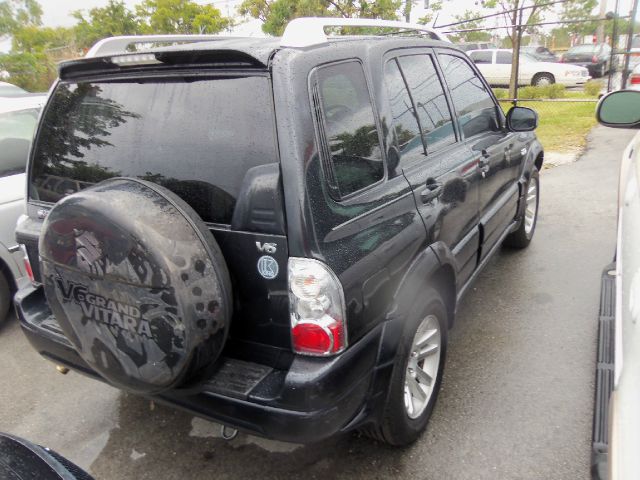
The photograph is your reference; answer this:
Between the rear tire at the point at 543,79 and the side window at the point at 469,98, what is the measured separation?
16831 mm

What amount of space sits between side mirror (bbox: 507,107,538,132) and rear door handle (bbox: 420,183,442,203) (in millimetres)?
1670

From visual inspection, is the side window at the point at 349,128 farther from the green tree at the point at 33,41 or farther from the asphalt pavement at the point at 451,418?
the green tree at the point at 33,41

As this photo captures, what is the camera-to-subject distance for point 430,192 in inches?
99.7

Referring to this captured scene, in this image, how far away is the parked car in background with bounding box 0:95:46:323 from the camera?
3854mm

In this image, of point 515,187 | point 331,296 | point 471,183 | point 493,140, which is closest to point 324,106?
point 331,296

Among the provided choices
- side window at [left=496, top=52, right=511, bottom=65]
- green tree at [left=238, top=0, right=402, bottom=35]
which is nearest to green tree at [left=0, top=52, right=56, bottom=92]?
green tree at [left=238, top=0, right=402, bottom=35]

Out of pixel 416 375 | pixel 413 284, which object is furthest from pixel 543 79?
pixel 413 284

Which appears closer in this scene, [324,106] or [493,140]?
[324,106]

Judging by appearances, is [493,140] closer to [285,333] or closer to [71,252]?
[285,333]

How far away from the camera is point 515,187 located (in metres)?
4.19

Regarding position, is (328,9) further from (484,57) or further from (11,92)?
(484,57)

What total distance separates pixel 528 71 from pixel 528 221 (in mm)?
16390

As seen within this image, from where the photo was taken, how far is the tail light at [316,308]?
1833 millimetres

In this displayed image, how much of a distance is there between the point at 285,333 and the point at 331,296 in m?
0.25
